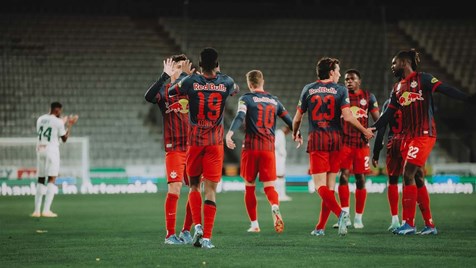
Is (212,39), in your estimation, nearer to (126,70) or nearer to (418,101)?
(126,70)

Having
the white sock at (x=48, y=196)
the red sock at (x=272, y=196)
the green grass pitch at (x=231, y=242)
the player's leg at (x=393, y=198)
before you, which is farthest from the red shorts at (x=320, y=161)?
the white sock at (x=48, y=196)

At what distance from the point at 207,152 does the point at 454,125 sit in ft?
72.8

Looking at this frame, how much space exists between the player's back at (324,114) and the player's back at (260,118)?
69cm

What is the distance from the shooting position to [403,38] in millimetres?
34125

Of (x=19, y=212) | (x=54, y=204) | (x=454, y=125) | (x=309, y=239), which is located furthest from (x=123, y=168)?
Answer: (x=309, y=239)

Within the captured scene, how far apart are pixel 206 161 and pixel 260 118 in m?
2.31

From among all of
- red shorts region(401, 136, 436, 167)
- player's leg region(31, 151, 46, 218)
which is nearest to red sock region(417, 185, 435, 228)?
red shorts region(401, 136, 436, 167)

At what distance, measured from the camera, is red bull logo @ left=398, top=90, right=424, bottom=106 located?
37.1 ft

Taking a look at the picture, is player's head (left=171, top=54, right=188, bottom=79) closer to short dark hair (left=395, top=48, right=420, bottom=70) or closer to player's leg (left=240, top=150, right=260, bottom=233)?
player's leg (left=240, top=150, right=260, bottom=233)

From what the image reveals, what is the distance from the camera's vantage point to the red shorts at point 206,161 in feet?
32.5

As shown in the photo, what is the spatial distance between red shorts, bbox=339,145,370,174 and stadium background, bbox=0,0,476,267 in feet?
5.02

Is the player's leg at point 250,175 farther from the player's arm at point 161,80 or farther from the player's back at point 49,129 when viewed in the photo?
the player's back at point 49,129

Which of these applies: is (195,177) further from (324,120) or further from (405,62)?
(405,62)

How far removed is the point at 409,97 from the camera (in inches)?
447
